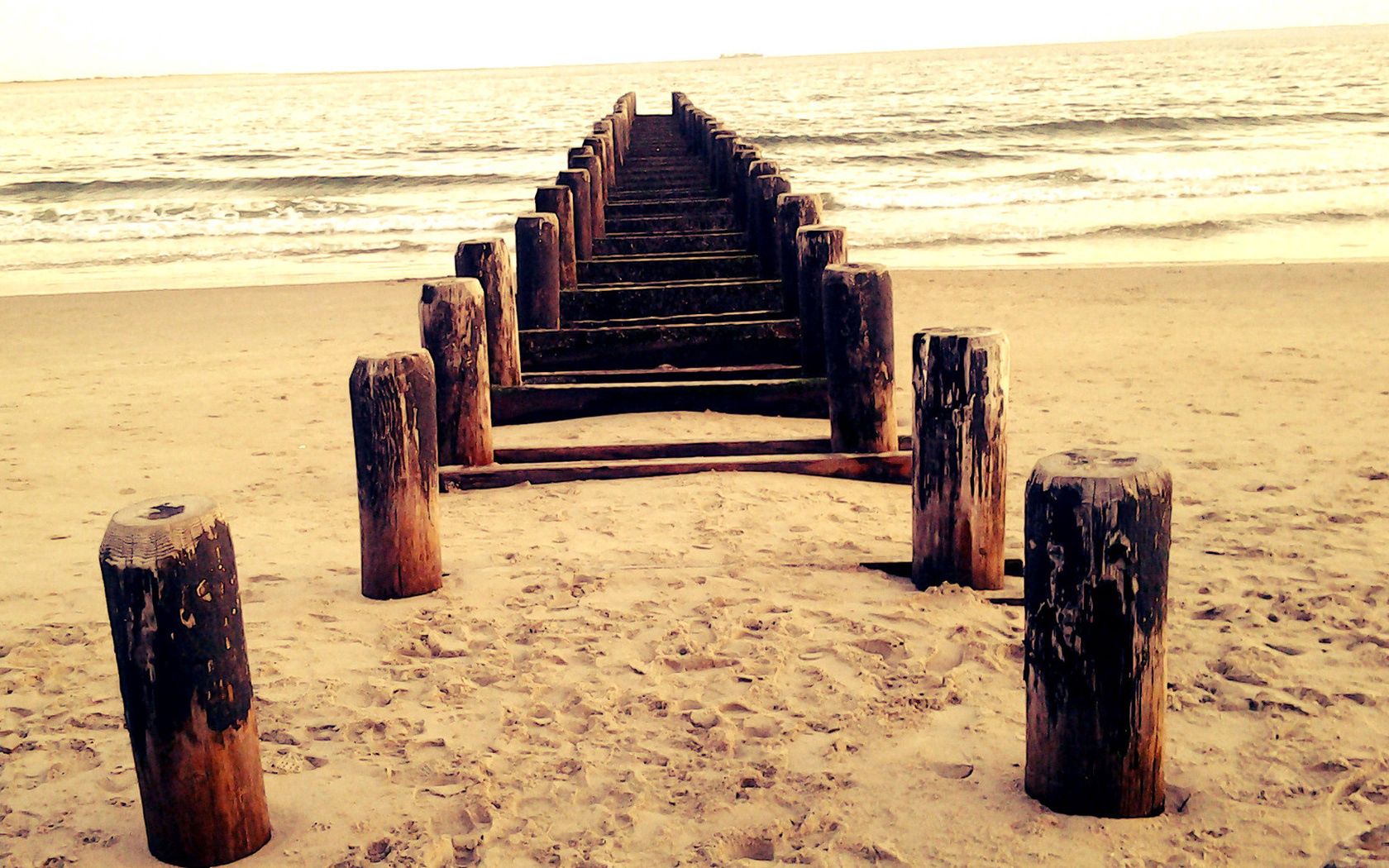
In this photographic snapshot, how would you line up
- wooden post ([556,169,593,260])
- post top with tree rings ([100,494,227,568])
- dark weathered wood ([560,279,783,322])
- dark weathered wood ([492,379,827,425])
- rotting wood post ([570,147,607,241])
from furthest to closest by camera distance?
rotting wood post ([570,147,607,241]), wooden post ([556,169,593,260]), dark weathered wood ([560,279,783,322]), dark weathered wood ([492,379,827,425]), post top with tree rings ([100,494,227,568])

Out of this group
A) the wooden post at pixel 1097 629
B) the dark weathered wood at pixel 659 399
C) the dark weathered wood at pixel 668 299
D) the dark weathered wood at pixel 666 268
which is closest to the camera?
the wooden post at pixel 1097 629

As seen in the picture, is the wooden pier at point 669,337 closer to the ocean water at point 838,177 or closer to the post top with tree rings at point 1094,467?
the post top with tree rings at point 1094,467

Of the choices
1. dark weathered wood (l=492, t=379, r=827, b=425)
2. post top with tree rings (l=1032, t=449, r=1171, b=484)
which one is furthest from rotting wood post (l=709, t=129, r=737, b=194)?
post top with tree rings (l=1032, t=449, r=1171, b=484)

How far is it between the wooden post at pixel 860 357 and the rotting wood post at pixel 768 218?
2.55 metres

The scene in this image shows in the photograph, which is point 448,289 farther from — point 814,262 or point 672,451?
point 814,262

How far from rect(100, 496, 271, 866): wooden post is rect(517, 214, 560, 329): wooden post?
14.3 ft

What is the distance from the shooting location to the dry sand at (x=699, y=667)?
277cm

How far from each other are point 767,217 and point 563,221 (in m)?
1.41

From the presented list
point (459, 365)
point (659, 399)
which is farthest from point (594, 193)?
point (459, 365)

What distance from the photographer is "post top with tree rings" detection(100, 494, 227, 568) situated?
241 cm

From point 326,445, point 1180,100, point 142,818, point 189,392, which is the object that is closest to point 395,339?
point 189,392

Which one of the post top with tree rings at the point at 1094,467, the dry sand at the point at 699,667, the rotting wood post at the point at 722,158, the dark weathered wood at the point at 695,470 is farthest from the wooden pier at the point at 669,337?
the post top with tree rings at the point at 1094,467

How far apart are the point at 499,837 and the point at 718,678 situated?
94 centimetres

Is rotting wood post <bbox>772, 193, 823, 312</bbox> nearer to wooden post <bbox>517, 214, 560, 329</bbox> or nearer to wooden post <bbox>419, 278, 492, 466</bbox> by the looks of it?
wooden post <bbox>517, 214, 560, 329</bbox>
